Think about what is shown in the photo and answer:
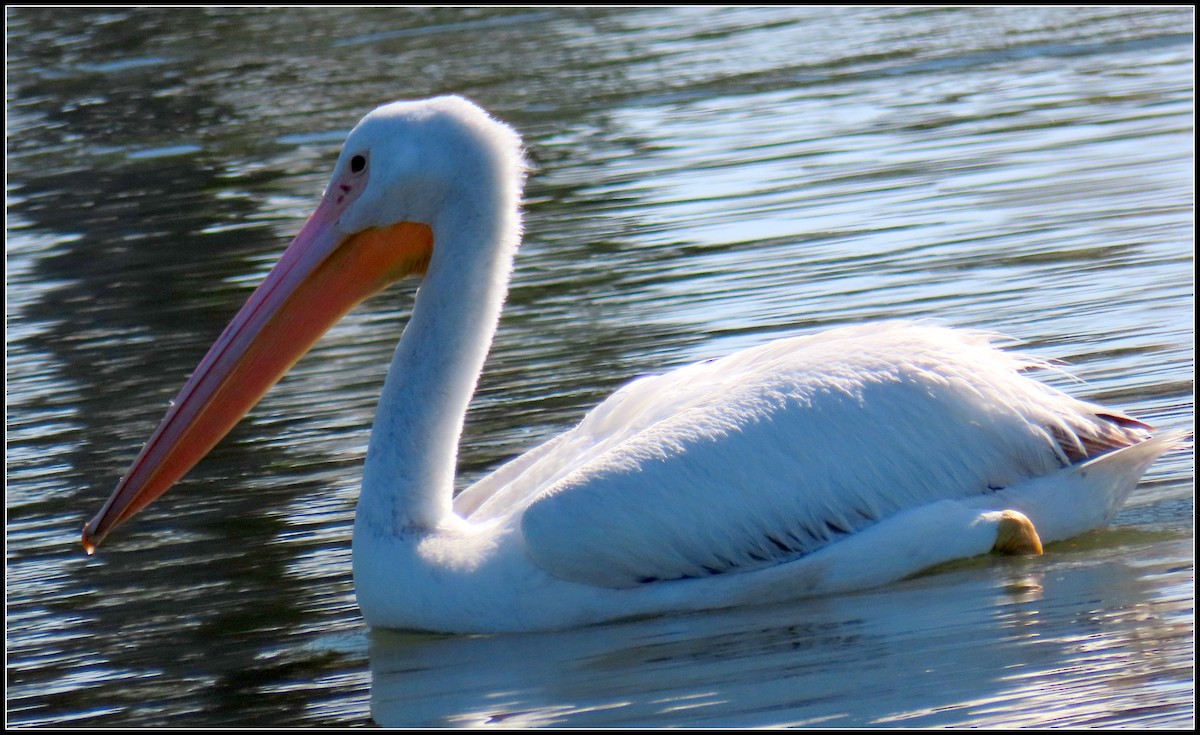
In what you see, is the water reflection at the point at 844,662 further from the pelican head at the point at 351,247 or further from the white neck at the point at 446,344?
the pelican head at the point at 351,247

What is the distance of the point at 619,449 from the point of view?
470 cm

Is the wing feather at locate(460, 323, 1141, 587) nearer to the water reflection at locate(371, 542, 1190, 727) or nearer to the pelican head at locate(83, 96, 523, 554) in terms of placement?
the water reflection at locate(371, 542, 1190, 727)

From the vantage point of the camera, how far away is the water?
433 cm

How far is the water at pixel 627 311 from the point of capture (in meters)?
4.33

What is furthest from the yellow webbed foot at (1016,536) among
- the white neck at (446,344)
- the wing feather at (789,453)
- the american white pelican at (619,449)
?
the white neck at (446,344)

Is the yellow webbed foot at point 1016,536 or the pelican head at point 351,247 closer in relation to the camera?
the yellow webbed foot at point 1016,536

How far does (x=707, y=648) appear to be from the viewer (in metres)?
4.44

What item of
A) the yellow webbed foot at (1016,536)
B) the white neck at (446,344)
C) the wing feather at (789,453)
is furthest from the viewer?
the white neck at (446,344)

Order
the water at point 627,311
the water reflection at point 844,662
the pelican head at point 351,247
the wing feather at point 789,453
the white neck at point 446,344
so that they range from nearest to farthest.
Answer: the water reflection at point 844,662
the water at point 627,311
the wing feather at point 789,453
the white neck at point 446,344
the pelican head at point 351,247

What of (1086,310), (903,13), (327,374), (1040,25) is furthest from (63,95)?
(1086,310)

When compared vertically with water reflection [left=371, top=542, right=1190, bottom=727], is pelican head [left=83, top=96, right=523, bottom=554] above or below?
above

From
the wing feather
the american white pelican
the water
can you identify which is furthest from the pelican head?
the wing feather

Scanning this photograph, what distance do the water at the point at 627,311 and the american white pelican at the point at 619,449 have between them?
0.44ft

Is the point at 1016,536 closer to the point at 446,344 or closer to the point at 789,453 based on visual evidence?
the point at 789,453
